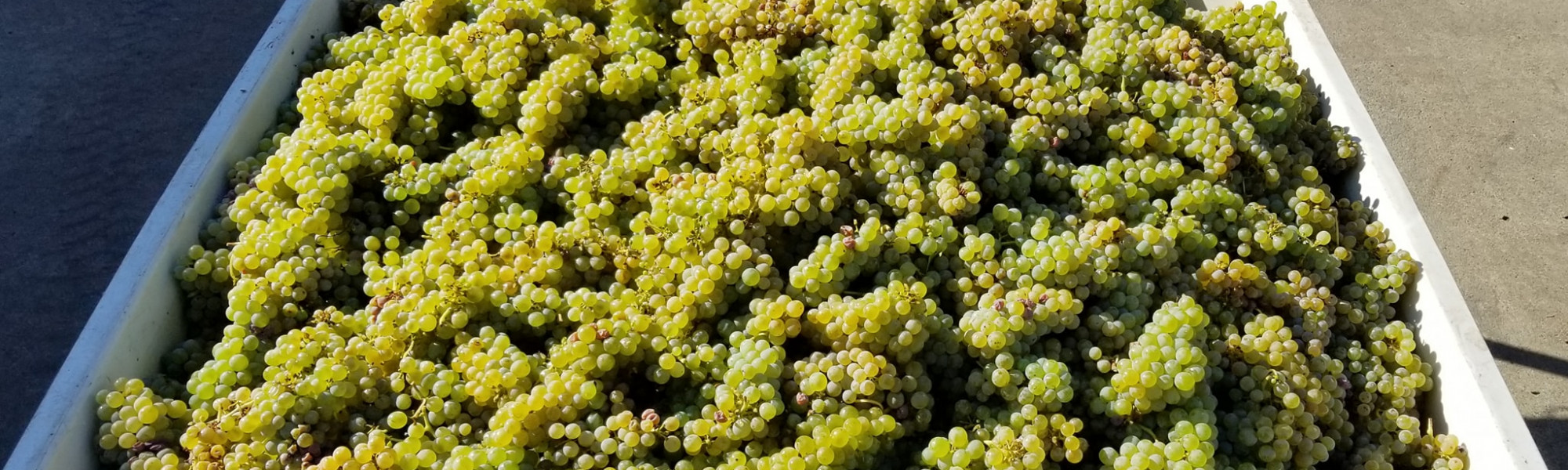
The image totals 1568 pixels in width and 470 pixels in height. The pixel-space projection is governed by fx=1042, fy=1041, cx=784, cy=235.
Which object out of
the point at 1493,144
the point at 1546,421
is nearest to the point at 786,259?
the point at 1546,421

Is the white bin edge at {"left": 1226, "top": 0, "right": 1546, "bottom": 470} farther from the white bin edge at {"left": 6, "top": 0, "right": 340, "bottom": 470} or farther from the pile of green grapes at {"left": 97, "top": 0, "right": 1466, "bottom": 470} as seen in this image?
the white bin edge at {"left": 6, "top": 0, "right": 340, "bottom": 470}

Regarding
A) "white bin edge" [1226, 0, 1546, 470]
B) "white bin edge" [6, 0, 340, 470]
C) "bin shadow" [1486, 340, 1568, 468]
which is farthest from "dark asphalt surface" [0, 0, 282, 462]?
"bin shadow" [1486, 340, 1568, 468]

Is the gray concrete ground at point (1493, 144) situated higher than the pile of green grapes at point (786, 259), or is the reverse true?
the pile of green grapes at point (786, 259)

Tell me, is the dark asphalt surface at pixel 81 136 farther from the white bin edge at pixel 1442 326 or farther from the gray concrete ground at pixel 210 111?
the white bin edge at pixel 1442 326

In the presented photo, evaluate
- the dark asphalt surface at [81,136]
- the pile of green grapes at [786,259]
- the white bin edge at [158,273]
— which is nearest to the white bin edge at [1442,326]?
the pile of green grapes at [786,259]

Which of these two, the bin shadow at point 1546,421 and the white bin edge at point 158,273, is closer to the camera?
the white bin edge at point 158,273

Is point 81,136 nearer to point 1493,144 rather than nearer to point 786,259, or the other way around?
point 786,259

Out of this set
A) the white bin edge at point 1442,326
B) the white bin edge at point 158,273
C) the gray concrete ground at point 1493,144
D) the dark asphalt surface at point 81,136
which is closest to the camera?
the white bin edge at point 158,273

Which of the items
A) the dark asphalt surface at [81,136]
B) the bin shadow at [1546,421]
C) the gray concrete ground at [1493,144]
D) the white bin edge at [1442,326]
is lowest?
the bin shadow at [1546,421]
